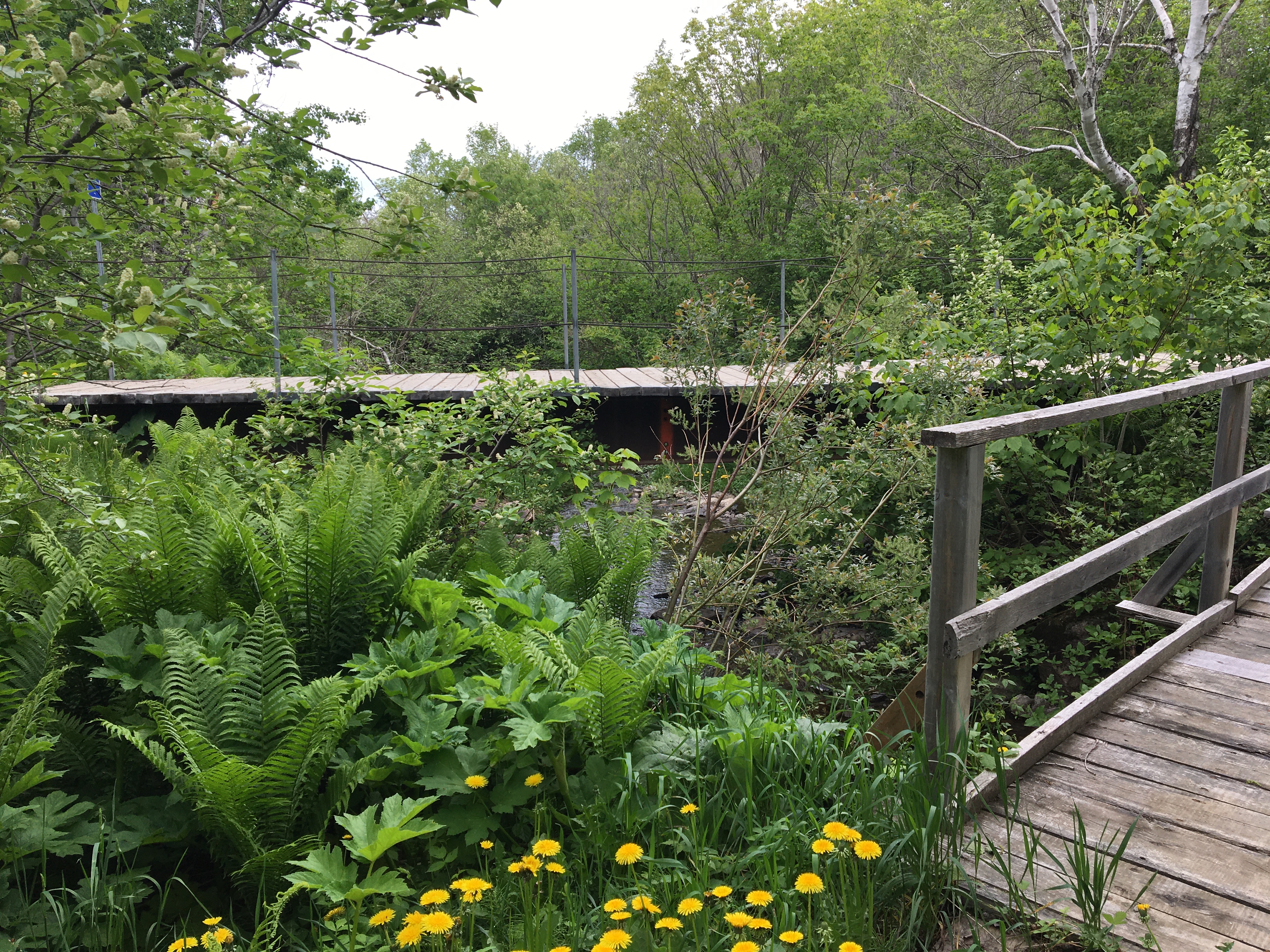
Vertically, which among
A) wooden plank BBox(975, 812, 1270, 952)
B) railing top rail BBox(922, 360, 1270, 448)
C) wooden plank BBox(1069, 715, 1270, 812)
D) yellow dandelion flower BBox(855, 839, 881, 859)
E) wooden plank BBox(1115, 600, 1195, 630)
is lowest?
wooden plank BBox(1069, 715, 1270, 812)

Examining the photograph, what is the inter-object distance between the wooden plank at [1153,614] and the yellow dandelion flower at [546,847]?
260 centimetres

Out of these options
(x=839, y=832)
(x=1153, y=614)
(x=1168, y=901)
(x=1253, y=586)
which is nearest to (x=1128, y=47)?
(x=1253, y=586)

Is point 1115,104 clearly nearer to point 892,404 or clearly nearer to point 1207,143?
point 1207,143

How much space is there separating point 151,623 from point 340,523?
598 millimetres

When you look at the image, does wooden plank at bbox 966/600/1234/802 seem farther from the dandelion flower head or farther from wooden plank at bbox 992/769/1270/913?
the dandelion flower head

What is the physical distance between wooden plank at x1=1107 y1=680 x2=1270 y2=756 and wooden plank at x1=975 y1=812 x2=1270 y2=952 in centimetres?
81

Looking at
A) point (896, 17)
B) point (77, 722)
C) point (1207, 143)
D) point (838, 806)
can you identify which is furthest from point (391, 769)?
point (896, 17)

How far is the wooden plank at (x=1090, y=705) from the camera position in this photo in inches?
87.4

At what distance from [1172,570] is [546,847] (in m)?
2.89

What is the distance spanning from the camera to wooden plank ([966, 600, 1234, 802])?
7.29ft

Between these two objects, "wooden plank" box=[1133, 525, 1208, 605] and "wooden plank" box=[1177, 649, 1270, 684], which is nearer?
"wooden plank" box=[1177, 649, 1270, 684]

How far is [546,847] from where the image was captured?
1.65 metres

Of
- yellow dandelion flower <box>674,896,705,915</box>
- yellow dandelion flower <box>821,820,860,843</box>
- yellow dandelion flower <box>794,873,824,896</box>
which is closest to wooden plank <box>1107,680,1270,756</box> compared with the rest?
yellow dandelion flower <box>821,820,860,843</box>

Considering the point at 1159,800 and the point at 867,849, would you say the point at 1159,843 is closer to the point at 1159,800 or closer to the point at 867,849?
the point at 1159,800
